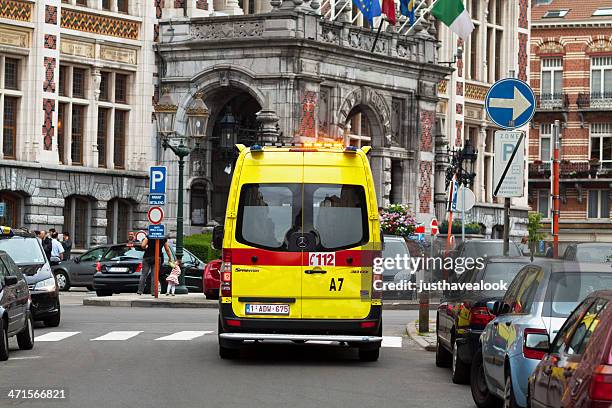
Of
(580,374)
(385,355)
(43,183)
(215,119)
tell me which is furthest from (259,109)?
(580,374)

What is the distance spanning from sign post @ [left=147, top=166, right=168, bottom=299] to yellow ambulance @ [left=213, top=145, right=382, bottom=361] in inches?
605

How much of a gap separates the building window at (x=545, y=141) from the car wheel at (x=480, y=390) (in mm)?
75719

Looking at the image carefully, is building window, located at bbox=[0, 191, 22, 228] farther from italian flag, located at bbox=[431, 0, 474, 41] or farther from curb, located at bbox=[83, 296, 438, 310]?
italian flag, located at bbox=[431, 0, 474, 41]

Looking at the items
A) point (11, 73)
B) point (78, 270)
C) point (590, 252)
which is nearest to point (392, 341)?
point (590, 252)

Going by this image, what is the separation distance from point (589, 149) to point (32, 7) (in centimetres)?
4994

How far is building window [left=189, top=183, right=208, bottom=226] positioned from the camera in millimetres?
50625

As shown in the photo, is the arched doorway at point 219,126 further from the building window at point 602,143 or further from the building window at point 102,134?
the building window at point 602,143

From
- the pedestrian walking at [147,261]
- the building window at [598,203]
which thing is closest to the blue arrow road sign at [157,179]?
the pedestrian walking at [147,261]

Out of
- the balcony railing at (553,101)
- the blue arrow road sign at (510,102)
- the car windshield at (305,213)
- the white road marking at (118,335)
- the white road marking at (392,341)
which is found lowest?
the white road marking at (392,341)

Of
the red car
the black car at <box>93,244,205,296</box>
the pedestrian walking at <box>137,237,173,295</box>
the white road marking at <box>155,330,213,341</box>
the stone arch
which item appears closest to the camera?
the white road marking at <box>155,330,213,341</box>

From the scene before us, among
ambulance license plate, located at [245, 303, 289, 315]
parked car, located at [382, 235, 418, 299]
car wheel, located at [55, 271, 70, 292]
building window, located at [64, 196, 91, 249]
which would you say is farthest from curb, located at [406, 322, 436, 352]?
building window, located at [64, 196, 91, 249]

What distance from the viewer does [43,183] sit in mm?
46562

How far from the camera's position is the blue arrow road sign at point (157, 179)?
37.9 metres

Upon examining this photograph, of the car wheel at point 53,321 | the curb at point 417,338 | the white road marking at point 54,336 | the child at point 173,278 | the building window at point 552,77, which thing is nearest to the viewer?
the curb at point 417,338
